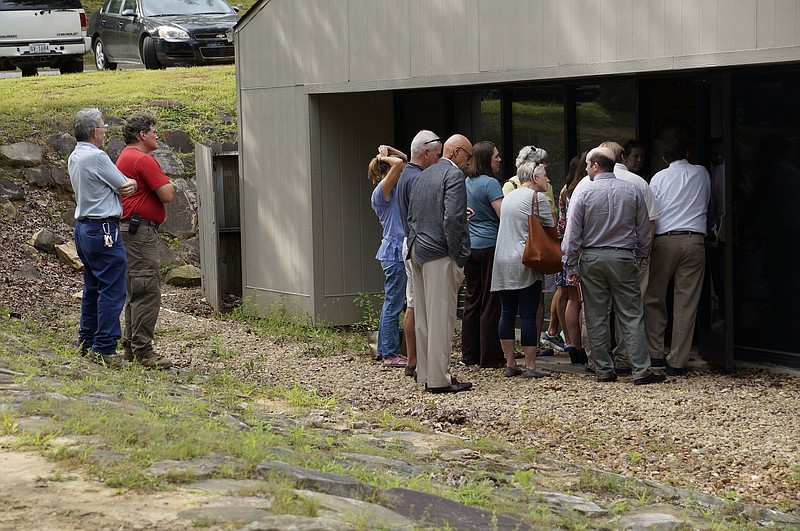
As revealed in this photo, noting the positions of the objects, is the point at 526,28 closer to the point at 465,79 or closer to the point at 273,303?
the point at 465,79

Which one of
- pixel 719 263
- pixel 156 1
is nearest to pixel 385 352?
pixel 719 263

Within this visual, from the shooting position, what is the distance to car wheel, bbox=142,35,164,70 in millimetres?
19766

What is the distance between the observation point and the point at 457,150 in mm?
8461

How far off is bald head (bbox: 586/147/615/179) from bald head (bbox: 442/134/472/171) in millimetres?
935

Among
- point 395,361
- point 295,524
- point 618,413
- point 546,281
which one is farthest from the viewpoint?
point 546,281

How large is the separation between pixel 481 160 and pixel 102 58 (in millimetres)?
14847

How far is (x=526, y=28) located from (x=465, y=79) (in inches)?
31.4

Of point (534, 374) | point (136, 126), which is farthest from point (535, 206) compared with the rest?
point (136, 126)

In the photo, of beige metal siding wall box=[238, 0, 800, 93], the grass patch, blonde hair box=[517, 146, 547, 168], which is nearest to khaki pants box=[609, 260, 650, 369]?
blonde hair box=[517, 146, 547, 168]

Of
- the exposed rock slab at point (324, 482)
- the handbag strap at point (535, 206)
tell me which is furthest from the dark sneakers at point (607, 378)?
A: the exposed rock slab at point (324, 482)

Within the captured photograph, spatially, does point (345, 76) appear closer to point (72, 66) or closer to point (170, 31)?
point (170, 31)

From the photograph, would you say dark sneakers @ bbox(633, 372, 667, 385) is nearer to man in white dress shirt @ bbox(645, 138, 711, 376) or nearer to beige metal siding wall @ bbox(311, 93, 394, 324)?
man in white dress shirt @ bbox(645, 138, 711, 376)

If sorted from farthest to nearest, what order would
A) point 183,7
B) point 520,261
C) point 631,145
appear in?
point 183,7, point 631,145, point 520,261

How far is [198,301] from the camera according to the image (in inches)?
508
